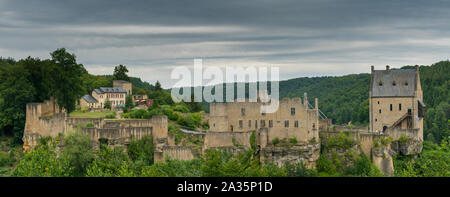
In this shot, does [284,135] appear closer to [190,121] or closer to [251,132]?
[251,132]

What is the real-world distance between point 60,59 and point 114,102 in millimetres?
20200

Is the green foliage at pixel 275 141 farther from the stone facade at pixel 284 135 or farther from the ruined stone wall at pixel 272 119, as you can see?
the ruined stone wall at pixel 272 119

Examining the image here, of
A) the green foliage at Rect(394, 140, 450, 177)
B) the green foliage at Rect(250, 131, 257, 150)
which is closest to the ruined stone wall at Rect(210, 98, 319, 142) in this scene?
the green foliage at Rect(250, 131, 257, 150)

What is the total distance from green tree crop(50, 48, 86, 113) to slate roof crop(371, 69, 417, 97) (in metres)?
32.5

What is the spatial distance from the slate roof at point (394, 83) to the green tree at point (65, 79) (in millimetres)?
32521

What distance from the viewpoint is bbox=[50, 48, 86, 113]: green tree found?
175 feet

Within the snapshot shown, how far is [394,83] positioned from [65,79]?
35.2 metres

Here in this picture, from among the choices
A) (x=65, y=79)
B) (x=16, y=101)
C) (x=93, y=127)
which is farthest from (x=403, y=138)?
(x=16, y=101)
